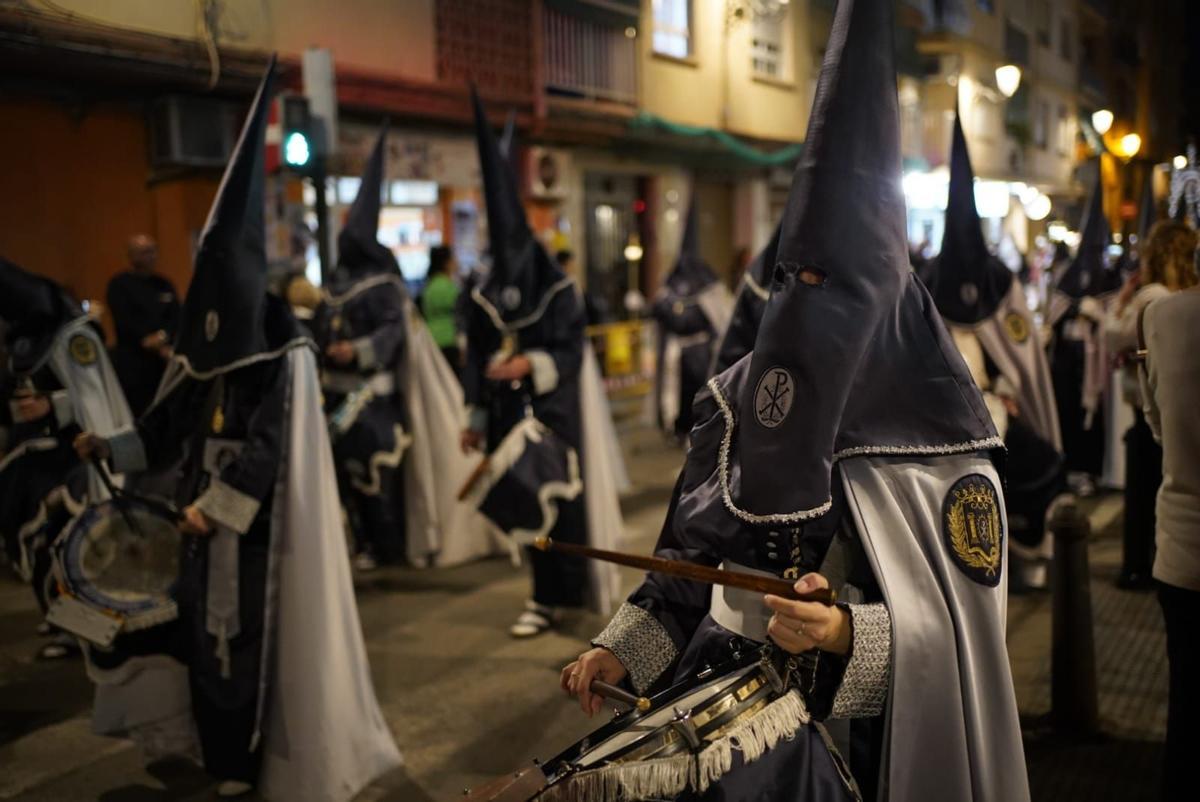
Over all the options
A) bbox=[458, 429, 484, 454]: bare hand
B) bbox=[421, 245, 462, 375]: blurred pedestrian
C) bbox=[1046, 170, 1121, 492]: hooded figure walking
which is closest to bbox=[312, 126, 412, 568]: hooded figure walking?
bbox=[458, 429, 484, 454]: bare hand

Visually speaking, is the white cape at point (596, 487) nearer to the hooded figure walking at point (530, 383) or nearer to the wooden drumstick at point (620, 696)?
the hooded figure walking at point (530, 383)

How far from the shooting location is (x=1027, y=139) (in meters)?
26.4

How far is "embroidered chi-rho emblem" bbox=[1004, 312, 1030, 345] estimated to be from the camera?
629 cm

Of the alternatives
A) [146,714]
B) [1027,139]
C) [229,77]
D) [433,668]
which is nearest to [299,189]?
[229,77]

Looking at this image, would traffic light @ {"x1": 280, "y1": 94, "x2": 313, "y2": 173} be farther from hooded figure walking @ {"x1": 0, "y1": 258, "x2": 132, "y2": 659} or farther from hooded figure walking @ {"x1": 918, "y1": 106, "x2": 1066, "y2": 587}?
hooded figure walking @ {"x1": 918, "y1": 106, "x2": 1066, "y2": 587}

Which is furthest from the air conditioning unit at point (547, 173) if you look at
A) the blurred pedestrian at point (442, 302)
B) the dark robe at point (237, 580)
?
the dark robe at point (237, 580)

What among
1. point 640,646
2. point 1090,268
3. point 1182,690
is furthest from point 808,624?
point 1090,268

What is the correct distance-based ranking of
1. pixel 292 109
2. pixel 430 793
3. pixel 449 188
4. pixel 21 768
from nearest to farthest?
pixel 430 793
pixel 21 768
pixel 292 109
pixel 449 188

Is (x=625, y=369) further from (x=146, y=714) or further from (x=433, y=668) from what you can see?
(x=146, y=714)

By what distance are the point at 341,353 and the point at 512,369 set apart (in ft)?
5.04

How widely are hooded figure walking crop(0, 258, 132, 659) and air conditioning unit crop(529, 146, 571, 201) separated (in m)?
10.2

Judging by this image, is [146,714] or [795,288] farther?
[146,714]

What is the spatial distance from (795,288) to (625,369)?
525 inches

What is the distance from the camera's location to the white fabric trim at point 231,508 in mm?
3982
